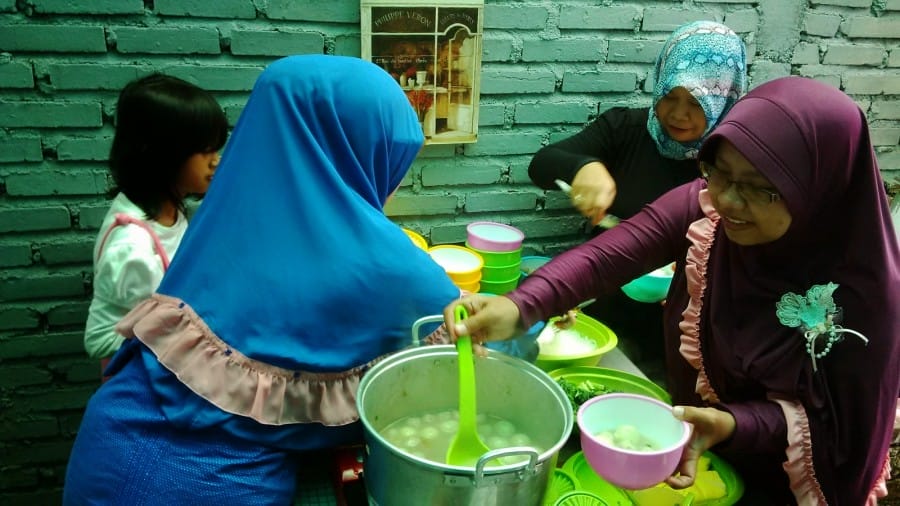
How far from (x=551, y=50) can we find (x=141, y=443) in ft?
6.14

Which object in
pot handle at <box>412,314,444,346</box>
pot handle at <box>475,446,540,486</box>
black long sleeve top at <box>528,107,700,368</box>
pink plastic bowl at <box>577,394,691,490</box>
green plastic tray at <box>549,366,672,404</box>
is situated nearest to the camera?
pot handle at <box>475,446,540,486</box>

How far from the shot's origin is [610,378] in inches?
67.6

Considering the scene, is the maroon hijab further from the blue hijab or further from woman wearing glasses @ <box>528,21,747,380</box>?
woman wearing glasses @ <box>528,21,747,380</box>

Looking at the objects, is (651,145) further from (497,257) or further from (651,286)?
(497,257)

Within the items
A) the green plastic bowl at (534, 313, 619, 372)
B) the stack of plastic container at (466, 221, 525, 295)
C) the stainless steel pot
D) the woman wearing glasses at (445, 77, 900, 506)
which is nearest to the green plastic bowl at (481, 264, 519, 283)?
the stack of plastic container at (466, 221, 525, 295)

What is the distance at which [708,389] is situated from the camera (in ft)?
4.92

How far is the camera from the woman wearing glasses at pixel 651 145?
2.14 metres

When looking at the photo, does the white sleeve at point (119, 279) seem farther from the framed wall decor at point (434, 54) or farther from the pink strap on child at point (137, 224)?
the framed wall decor at point (434, 54)

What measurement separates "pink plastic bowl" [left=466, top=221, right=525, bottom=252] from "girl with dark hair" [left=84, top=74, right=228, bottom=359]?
0.90 metres

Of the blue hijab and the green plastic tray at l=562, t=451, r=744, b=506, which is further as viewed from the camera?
the green plastic tray at l=562, t=451, r=744, b=506

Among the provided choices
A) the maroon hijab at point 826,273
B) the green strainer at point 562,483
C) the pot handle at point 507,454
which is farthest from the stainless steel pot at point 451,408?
the maroon hijab at point 826,273

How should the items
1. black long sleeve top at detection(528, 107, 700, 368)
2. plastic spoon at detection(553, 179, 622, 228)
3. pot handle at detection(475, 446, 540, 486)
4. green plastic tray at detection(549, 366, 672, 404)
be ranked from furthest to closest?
black long sleeve top at detection(528, 107, 700, 368), plastic spoon at detection(553, 179, 622, 228), green plastic tray at detection(549, 366, 672, 404), pot handle at detection(475, 446, 540, 486)

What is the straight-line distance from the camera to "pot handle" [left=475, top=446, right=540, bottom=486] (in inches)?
36.6

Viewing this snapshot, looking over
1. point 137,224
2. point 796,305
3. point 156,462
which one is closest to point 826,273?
point 796,305
